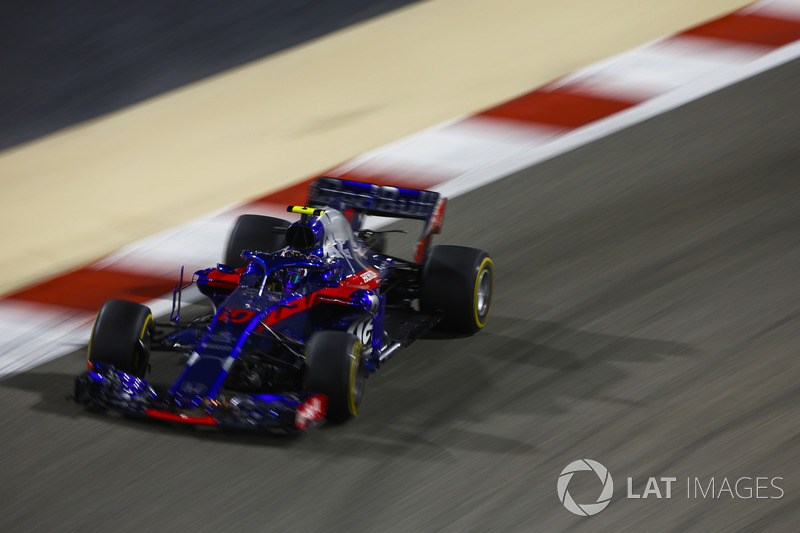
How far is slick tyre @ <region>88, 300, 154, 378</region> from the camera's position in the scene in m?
6.14

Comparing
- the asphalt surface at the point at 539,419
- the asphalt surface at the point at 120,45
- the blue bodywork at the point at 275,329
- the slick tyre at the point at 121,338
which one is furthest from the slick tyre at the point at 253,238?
the asphalt surface at the point at 120,45

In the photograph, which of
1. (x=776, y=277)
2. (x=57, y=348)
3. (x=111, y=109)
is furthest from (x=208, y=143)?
(x=776, y=277)

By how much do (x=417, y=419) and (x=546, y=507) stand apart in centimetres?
99

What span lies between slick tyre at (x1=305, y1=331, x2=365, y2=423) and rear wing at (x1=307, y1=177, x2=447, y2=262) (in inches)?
61.5

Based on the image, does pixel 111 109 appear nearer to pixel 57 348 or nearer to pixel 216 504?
pixel 57 348

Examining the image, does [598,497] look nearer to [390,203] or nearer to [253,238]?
[390,203]

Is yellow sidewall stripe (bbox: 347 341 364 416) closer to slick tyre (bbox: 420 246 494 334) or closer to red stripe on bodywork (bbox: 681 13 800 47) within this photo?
slick tyre (bbox: 420 246 494 334)

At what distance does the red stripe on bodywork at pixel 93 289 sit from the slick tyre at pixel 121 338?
4.88 feet

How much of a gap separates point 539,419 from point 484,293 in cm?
128

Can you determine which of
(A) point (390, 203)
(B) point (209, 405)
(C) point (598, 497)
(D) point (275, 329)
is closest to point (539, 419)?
(C) point (598, 497)

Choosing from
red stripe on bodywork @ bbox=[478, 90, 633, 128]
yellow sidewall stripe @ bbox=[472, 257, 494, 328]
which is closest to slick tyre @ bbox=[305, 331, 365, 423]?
yellow sidewall stripe @ bbox=[472, 257, 494, 328]

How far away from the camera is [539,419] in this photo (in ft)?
19.8

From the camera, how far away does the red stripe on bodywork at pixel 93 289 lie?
777cm

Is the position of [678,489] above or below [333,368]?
below
